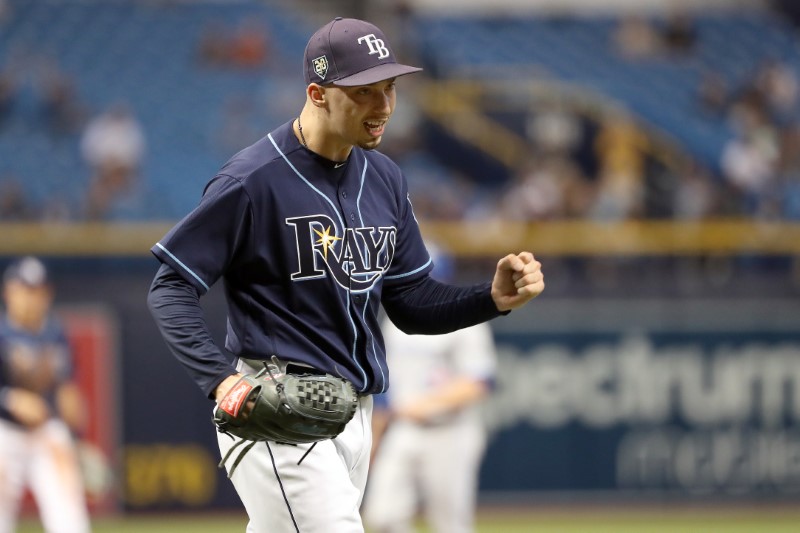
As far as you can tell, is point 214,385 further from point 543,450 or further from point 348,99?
point 543,450

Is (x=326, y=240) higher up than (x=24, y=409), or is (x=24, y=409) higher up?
(x=326, y=240)

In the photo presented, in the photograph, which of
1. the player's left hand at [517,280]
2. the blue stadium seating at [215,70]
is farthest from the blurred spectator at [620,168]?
the player's left hand at [517,280]

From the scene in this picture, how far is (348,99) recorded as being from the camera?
421cm

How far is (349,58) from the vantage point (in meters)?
4.18

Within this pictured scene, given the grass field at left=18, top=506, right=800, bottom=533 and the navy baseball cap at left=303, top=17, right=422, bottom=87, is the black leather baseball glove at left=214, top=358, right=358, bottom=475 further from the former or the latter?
the grass field at left=18, top=506, right=800, bottom=533

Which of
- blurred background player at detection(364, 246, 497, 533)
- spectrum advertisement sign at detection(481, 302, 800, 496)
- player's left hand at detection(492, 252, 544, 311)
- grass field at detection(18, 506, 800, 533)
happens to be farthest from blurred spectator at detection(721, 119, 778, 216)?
player's left hand at detection(492, 252, 544, 311)

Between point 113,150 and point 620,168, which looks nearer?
point 113,150

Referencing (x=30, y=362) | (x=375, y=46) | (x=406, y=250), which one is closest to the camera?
(x=375, y=46)

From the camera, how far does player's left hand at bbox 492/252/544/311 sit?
4.29m

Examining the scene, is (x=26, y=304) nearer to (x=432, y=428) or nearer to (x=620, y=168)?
(x=432, y=428)

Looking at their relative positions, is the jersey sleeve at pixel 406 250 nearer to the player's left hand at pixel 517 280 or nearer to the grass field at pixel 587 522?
the player's left hand at pixel 517 280

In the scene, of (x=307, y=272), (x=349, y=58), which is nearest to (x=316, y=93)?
(x=349, y=58)

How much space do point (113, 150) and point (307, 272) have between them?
459 inches

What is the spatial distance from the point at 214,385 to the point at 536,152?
12936 millimetres
